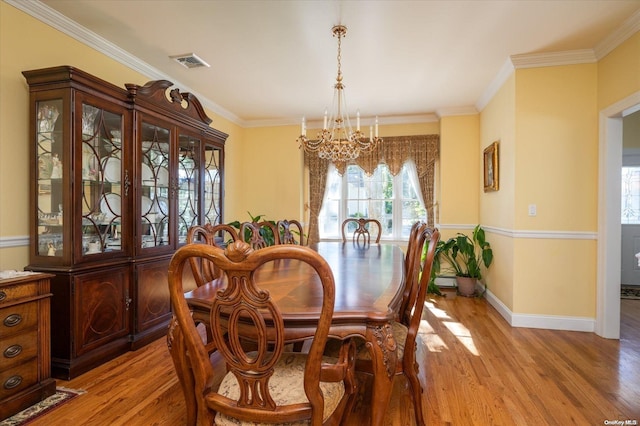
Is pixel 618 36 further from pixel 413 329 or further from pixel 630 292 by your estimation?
pixel 630 292

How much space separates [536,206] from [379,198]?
2.42m

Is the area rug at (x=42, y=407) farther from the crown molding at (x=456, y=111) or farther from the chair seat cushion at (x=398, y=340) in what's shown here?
the crown molding at (x=456, y=111)

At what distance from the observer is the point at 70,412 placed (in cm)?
186

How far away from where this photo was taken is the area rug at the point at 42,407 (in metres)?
1.77

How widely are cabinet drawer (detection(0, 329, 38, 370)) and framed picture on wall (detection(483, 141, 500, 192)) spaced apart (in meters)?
4.33

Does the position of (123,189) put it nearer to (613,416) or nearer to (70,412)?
(70,412)

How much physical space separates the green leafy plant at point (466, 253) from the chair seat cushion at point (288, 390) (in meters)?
3.43

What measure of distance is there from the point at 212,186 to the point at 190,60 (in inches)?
54.4

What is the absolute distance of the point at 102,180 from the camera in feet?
8.23

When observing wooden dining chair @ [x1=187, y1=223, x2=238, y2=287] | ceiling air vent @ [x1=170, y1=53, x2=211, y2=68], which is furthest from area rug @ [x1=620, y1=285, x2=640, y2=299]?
ceiling air vent @ [x1=170, y1=53, x2=211, y2=68]

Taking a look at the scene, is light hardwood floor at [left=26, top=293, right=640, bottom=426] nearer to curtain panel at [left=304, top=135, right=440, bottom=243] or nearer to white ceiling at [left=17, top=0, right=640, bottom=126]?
curtain panel at [left=304, top=135, right=440, bottom=243]

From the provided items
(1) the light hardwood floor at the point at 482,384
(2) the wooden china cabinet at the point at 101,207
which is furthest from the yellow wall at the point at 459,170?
(2) the wooden china cabinet at the point at 101,207

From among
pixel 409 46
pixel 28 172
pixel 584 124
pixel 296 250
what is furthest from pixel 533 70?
pixel 28 172

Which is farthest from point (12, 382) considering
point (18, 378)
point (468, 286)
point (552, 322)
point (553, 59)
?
point (553, 59)
